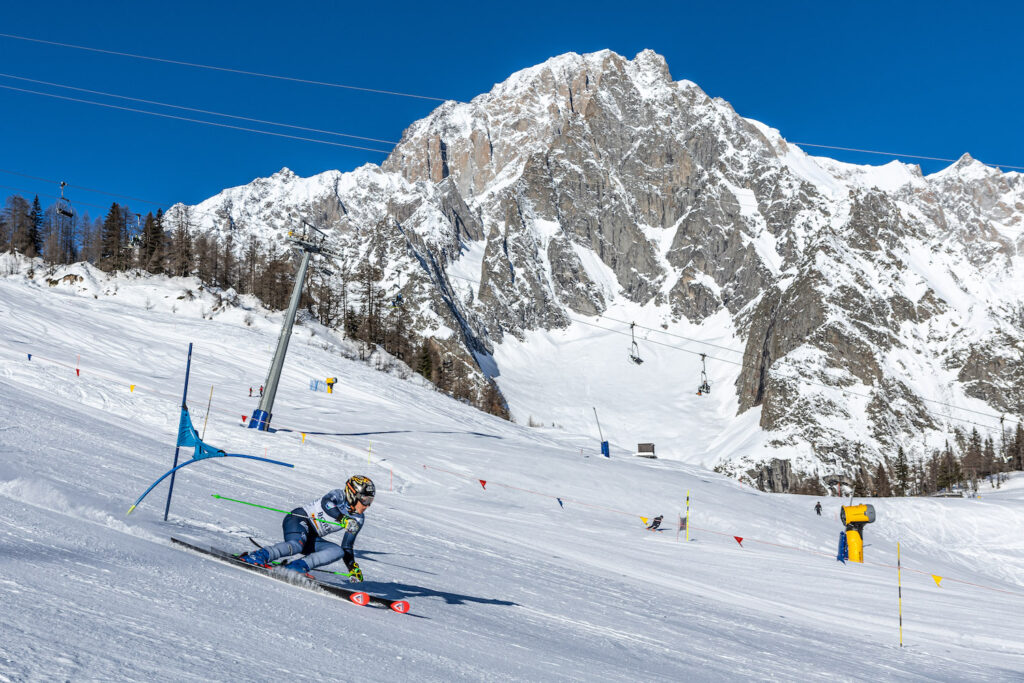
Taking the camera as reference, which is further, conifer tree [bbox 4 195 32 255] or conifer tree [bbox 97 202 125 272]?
conifer tree [bbox 4 195 32 255]

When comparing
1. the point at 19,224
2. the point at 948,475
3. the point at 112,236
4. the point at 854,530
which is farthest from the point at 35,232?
the point at 948,475

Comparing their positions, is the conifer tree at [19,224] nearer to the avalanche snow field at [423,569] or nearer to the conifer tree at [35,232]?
the conifer tree at [35,232]

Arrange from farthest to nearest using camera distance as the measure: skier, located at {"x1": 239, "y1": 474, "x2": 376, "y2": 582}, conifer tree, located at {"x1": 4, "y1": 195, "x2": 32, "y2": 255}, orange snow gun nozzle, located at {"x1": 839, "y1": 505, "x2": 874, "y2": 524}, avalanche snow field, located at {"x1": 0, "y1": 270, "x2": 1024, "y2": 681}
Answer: conifer tree, located at {"x1": 4, "y1": 195, "x2": 32, "y2": 255} → orange snow gun nozzle, located at {"x1": 839, "y1": 505, "x2": 874, "y2": 524} → skier, located at {"x1": 239, "y1": 474, "x2": 376, "y2": 582} → avalanche snow field, located at {"x1": 0, "y1": 270, "x2": 1024, "y2": 681}

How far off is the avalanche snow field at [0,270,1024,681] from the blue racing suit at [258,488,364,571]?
52cm

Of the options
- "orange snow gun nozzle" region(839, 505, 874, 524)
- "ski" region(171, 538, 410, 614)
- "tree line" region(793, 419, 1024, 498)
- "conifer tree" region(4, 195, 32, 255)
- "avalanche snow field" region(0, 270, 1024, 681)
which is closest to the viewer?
"avalanche snow field" region(0, 270, 1024, 681)

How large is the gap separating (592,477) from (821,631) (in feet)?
55.9

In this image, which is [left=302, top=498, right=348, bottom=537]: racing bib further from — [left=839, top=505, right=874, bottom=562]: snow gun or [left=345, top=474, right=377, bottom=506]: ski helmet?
[left=839, top=505, right=874, bottom=562]: snow gun

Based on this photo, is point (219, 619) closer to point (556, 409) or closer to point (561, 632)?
point (561, 632)

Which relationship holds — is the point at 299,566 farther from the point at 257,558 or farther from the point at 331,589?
the point at 331,589

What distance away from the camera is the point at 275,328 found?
61.0 m

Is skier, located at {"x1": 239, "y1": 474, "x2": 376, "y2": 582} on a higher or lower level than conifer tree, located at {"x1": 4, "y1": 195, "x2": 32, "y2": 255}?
lower

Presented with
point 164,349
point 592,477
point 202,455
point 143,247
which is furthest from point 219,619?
point 143,247

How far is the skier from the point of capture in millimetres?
7117

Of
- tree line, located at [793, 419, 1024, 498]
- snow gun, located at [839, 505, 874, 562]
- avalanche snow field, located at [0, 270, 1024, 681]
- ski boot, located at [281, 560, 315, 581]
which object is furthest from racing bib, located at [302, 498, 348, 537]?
tree line, located at [793, 419, 1024, 498]
